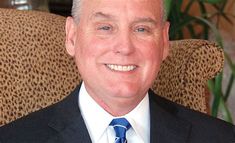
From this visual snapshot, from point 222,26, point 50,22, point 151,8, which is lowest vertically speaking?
point 222,26

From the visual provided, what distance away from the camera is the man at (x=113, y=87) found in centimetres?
114

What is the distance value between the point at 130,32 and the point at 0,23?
46 cm

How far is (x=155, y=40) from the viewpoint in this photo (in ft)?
3.92

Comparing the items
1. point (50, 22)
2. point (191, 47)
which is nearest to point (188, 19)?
point (191, 47)

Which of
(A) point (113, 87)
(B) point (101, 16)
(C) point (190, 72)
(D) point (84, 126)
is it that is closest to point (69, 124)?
(D) point (84, 126)

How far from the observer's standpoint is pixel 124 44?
3.68ft

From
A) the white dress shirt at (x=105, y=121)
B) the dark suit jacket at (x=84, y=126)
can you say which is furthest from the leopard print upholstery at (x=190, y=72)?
the white dress shirt at (x=105, y=121)

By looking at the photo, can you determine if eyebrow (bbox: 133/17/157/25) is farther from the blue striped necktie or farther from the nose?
the blue striped necktie

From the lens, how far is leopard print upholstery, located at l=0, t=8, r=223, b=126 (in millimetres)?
1384

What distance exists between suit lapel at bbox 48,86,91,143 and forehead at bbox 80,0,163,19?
0.77ft

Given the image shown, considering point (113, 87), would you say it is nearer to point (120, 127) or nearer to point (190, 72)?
point (120, 127)

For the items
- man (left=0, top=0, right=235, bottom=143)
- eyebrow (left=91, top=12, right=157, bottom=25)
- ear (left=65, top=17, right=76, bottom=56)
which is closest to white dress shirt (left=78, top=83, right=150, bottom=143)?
man (left=0, top=0, right=235, bottom=143)

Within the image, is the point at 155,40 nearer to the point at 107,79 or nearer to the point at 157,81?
the point at 107,79

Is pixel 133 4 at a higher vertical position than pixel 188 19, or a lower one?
higher
